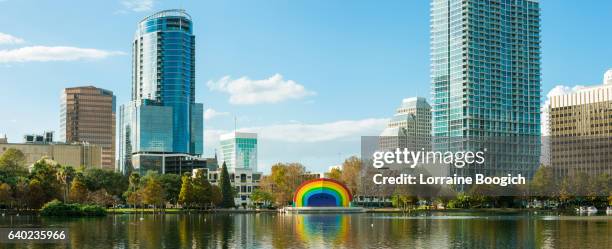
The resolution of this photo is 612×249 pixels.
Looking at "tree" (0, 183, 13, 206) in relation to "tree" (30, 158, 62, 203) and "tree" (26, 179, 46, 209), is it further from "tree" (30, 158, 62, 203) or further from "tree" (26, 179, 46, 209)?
"tree" (30, 158, 62, 203)

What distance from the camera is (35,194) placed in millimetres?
182000

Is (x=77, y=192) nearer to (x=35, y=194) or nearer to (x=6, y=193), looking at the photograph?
(x=35, y=194)

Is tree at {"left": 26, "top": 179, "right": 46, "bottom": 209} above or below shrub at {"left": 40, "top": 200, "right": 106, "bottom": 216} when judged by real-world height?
above

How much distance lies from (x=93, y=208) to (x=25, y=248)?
3903 inches

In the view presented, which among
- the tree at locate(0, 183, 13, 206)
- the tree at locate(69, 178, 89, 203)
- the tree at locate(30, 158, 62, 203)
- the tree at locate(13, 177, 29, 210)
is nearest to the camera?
the tree at locate(0, 183, 13, 206)

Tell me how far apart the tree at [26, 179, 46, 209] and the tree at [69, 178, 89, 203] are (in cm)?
1225

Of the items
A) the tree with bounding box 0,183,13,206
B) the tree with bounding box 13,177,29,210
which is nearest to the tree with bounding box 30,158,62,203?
the tree with bounding box 13,177,29,210

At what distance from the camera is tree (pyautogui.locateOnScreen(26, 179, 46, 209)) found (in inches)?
7151

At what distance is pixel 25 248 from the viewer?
75000mm

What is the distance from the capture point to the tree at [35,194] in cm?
18162

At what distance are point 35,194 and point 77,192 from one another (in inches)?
581

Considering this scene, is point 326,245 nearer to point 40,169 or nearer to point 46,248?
point 46,248

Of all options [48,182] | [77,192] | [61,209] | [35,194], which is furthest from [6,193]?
[61,209]

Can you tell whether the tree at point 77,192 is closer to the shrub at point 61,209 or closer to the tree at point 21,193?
the tree at point 21,193
